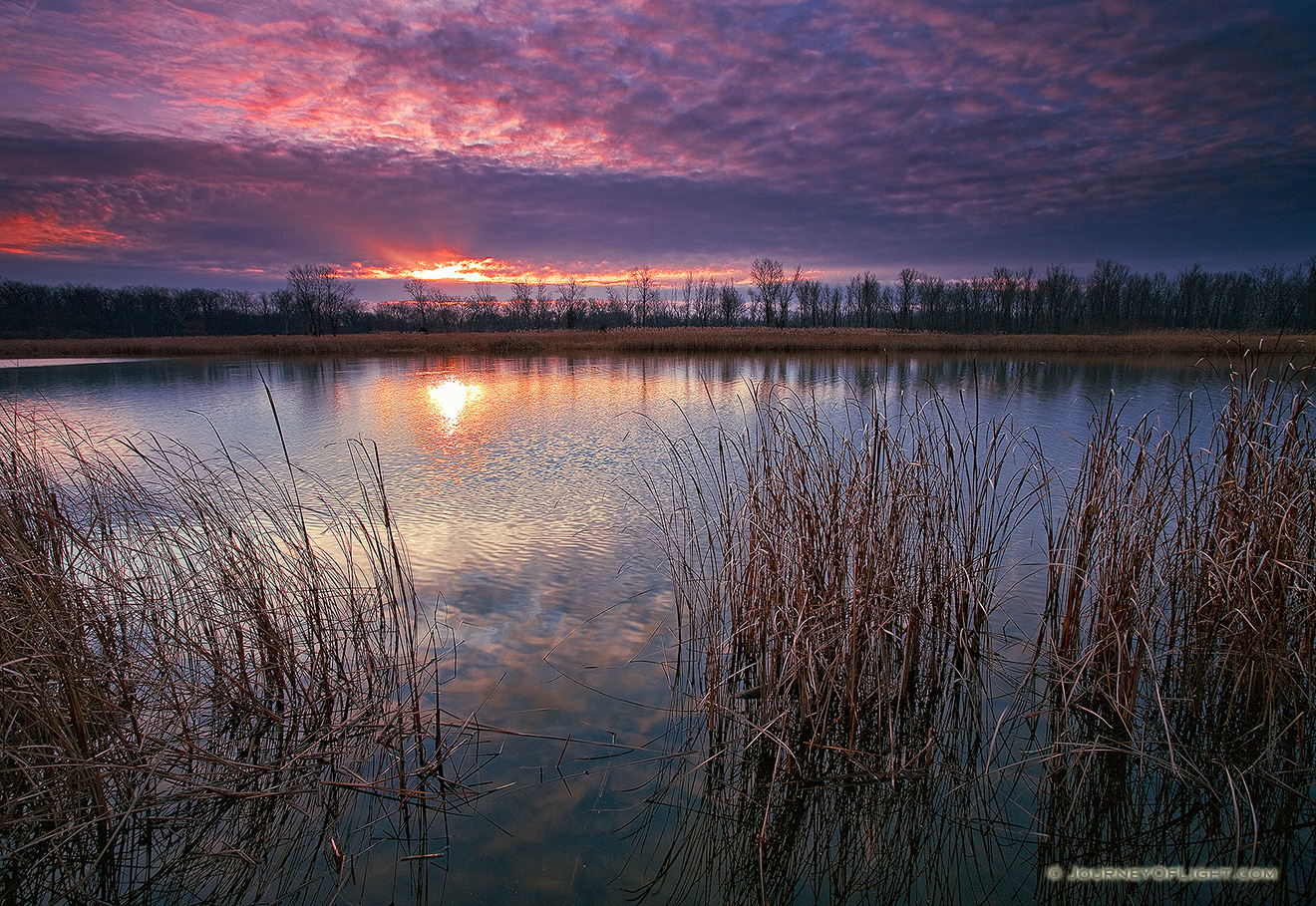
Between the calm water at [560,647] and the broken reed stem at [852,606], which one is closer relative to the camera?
the calm water at [560,647]

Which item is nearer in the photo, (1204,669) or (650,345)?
(1204,669)

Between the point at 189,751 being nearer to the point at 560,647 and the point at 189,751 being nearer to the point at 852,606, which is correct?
the point at 560,647

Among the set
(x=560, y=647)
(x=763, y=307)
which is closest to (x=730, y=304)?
(x=763, y=307)

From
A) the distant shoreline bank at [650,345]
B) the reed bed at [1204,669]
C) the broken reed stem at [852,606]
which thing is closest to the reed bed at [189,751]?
the broken reed stem at [852,606]

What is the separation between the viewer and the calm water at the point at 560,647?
2.38 m

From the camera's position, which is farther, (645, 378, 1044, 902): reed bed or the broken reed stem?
the broken reed stem

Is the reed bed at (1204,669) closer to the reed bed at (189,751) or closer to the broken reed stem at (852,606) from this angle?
the broken reed stem at (852,606)

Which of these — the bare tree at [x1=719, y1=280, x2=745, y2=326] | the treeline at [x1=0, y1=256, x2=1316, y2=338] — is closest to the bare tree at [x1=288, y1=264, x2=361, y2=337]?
the treeline at [x1=0, y1=256, x2=1316, y2=338]

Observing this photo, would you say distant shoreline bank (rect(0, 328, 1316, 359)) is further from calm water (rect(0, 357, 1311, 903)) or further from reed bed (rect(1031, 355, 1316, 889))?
reed bed (rect(1031, 355, 1316, 889))

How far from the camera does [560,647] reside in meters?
4.05

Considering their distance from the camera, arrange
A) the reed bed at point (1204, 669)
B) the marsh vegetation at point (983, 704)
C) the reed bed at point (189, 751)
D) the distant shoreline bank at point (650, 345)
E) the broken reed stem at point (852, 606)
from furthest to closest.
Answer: the distant shoreline bank at point (650, 345) → the broken reed stem at point (852, 606) → the reed bed at point (1204, 669) → the marsh vegetation at point (983, 704) → the reed bed at point (189, 751)

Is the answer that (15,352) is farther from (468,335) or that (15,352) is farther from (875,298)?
(875,298)

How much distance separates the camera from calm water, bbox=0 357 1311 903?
238cm

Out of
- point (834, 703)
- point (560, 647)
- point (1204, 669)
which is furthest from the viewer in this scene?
point (560, 647)
